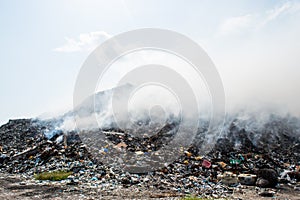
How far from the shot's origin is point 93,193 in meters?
6.42

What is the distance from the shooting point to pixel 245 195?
6.40m

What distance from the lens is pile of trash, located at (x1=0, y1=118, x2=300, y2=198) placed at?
743 centimetres

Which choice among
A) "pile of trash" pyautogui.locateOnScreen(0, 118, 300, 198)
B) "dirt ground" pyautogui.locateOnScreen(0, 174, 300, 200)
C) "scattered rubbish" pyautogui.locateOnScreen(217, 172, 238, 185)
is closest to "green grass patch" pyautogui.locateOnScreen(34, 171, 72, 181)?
"pile of trash" pyautogui.locateOnScreen(0, 118, 300, 198)

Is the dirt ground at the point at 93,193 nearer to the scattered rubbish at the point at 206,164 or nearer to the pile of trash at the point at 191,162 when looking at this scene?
the pile of trash at the point at 191,162

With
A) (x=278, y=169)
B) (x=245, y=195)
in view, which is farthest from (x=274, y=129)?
(x=245, y=195)

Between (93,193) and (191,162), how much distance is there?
4004mm

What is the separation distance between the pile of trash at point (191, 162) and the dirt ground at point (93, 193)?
293mm

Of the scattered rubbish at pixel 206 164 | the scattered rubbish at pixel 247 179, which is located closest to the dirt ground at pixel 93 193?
the scattered rubbish at pixel 247 179

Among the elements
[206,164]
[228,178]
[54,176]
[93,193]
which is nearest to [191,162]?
[206,164]

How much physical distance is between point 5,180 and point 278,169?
30.5ft

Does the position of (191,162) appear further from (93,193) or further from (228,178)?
(93,193)

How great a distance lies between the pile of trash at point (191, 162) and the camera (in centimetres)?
743

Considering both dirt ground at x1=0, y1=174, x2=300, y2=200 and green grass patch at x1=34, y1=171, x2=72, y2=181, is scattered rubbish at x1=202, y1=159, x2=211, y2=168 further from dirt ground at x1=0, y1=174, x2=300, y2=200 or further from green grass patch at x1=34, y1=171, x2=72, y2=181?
green grass patch at x1=34, y1=171, x2=72, y2=181

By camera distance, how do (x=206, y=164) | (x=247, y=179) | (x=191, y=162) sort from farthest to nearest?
(x=191, y=162) < (x=206, y=164) < (x=247, y=179)
